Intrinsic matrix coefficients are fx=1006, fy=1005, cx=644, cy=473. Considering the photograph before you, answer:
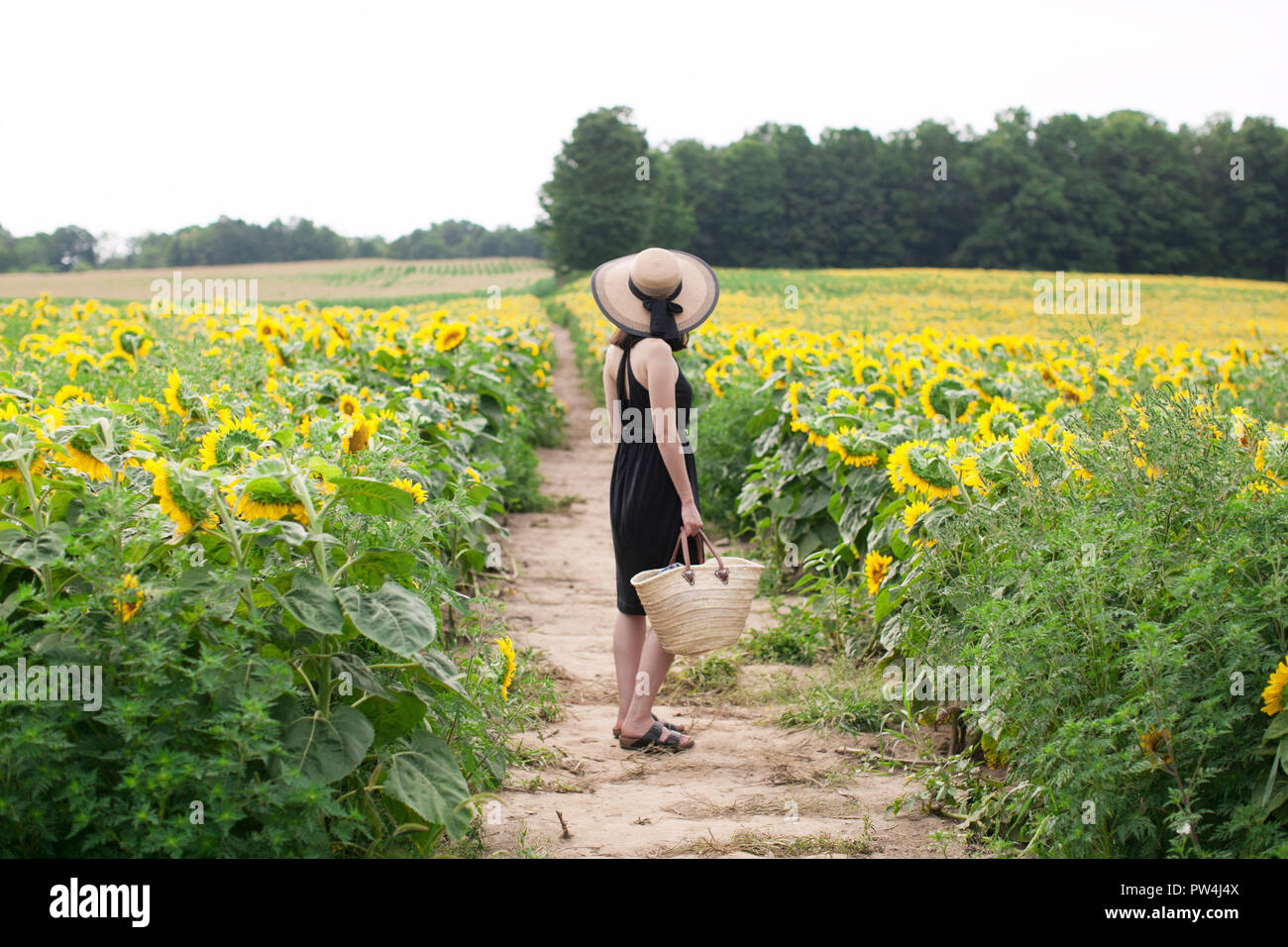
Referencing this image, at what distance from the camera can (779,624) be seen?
5508mm

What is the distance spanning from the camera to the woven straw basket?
360cm

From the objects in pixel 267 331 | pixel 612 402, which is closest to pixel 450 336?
pixel 267 331

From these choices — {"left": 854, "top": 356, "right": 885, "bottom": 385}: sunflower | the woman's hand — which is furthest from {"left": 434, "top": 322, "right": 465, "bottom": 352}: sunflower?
the woman's hand

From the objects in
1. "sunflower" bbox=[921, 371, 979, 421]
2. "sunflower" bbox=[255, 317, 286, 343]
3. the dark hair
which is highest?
"sunflower" bbox=[255, 317, 286, 343]

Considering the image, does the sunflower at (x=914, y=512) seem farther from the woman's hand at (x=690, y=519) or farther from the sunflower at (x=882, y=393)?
the sunflower at (x=882, y=393)

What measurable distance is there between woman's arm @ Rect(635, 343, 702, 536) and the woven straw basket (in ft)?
0.78

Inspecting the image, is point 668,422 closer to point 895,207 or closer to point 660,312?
point 660,312

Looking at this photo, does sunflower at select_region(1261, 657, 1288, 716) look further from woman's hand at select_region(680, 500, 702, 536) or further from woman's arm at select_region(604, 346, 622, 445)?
woman's arm at select_region(604, 346, 622, 445)

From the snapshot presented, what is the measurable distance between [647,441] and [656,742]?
1.21m

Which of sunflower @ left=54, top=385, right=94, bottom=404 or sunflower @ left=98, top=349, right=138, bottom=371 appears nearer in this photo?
sunflower @ left=54, top=385, right=94, bottom=404

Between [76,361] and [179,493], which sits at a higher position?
[76,361]

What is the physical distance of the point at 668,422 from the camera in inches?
152

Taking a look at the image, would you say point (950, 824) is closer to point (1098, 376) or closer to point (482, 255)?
point (1098, 376)
